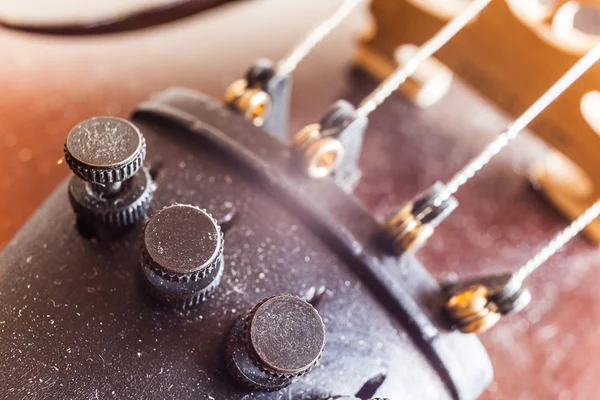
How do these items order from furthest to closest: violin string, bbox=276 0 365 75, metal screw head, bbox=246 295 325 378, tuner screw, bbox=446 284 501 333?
violin string, bbox=276 0 365 75
tuner screw, bbox=446 284 501 333
metal screw head, bbox=246 295 325 378

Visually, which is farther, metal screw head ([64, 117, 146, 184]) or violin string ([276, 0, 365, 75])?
violin string ([276, 0, 365, 75])

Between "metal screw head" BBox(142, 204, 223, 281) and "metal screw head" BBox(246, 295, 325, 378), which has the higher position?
"metal screw head" BBox(246, 295, 325, 378)

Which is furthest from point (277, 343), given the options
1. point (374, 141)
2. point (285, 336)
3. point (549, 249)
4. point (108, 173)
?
point (374, 141)

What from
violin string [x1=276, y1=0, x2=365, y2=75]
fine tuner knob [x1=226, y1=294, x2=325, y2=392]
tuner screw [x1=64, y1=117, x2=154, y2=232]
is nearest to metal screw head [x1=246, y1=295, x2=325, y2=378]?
fine tuner knob [x1=226, y1=294, x2=325, y2=392]

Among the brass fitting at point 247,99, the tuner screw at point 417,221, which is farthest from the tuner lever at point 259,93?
the tuner screw at point 417,221

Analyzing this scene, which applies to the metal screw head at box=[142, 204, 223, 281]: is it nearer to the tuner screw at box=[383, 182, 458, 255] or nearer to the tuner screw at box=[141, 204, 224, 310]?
the tuner screw at box=[141, 204, 224, 310]

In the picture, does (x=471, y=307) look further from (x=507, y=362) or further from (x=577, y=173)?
(x=577, y=173)
